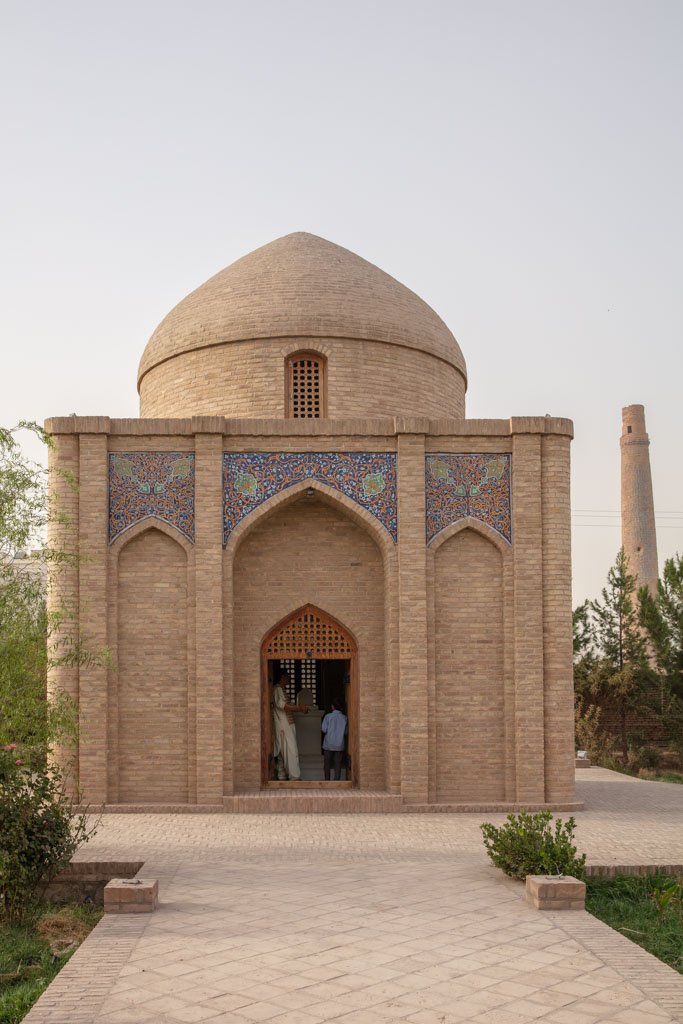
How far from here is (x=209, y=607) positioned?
12172 millimetres

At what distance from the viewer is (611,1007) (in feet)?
17.4

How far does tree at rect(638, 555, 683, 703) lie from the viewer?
2034 centimetres

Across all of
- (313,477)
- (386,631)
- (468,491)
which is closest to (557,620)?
(468,491)

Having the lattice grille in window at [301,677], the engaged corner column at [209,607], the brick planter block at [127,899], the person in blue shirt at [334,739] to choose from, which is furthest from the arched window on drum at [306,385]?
the brick planter block at [127,899]

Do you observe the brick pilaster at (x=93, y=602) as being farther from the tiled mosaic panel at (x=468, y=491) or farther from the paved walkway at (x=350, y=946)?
the tiled mosaic panel at (x=468, y=491)

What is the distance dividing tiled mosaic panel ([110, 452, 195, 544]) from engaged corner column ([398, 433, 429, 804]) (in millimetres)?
2316

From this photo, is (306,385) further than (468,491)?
Yes

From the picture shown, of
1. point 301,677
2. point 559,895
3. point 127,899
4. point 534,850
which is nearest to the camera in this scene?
point 127,899

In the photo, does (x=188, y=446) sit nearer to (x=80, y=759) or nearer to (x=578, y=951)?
(x=80, y=759)

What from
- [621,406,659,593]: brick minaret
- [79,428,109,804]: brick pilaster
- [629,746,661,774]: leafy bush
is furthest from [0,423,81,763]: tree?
[621,406,659,593]: brick minaret

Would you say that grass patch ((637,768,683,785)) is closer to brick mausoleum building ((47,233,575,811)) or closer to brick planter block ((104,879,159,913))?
brick mausoleum building ((47,233,575,811))

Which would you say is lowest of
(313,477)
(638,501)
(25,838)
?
(25,838)

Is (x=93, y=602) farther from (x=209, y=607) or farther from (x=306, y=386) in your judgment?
(x=306, y=386)

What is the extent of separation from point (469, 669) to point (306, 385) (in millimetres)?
4057
